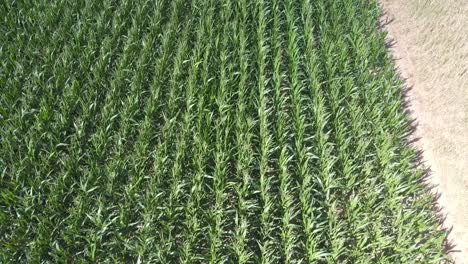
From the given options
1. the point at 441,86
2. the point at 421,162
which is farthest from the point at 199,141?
the point at 441,86

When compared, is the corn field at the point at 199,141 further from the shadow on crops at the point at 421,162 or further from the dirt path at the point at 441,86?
the dirt path at the point at 441,86

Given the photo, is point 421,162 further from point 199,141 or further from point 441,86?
point 199,141

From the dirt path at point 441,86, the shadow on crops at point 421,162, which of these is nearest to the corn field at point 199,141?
the shadow on crops at point 421,162

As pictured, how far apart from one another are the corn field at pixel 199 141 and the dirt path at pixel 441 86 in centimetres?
28

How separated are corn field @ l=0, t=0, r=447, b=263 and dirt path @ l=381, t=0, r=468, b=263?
0.92ft

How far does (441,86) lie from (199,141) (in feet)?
8.74

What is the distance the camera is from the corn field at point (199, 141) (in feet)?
10.3

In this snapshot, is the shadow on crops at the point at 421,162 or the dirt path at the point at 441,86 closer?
A: the shadow on crops at the point at 421,162

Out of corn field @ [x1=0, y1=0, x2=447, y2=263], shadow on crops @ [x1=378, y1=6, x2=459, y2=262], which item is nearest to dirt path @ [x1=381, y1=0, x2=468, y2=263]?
shadow on crops @ [x1=378, y1=6, x2=459, y2=262]

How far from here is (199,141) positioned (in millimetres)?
3600

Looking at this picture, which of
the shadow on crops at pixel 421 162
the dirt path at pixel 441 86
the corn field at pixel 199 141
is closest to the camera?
the corn field at pixel 199 141

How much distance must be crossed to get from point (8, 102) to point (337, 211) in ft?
8.50

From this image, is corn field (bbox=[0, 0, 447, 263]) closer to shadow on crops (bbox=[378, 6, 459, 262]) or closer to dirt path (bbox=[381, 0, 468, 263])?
shadow on crops (bbox=[378, 6, 459, 262])

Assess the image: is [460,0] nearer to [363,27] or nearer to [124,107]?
[363,27]
